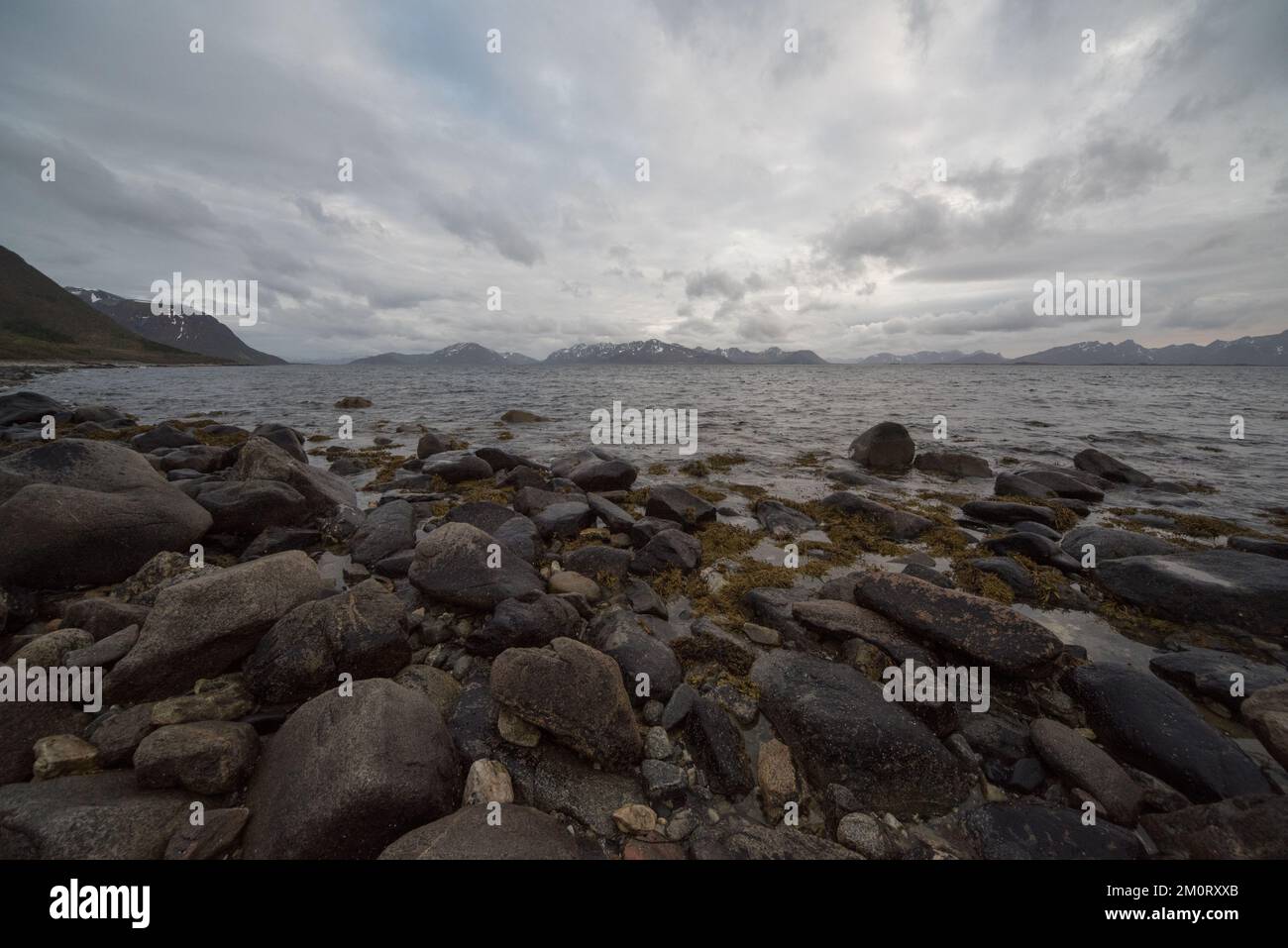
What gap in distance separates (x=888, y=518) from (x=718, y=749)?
880cm

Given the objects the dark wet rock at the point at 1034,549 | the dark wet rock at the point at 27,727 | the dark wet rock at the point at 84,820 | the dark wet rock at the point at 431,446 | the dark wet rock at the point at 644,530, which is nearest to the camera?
the dark wet rock at the point at 84,820

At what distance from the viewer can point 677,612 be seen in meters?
7.49

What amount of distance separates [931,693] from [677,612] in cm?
357

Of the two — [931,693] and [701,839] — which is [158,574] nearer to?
[701,839]

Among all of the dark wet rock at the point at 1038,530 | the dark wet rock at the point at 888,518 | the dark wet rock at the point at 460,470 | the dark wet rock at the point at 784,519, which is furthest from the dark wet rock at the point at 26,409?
the dark wet rock at the point at 1038,530

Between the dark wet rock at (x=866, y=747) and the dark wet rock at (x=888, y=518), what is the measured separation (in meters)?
6.80

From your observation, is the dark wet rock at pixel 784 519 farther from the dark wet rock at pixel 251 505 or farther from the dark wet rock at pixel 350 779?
the dark wet rock at pixel 251 505

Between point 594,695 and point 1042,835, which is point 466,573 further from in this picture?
point 1042,835

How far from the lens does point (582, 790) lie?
4.14 m

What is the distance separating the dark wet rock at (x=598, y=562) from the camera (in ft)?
27.2

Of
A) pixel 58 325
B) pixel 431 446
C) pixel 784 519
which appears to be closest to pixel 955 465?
pixel 784 519
